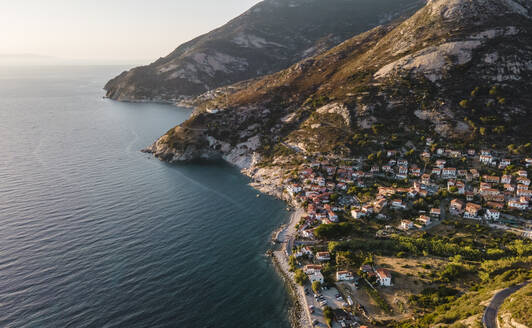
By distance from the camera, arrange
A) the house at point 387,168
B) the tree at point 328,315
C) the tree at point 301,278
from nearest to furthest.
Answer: the tree at point 328,315 → the tree at point 301,278 → the house at point 387,168

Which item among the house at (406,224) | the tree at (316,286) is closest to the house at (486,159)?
the house at (406,224)

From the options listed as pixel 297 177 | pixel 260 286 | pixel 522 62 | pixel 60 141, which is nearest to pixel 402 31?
pixel 522 62

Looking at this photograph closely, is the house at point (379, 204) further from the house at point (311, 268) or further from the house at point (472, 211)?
the house at point (311, 268)

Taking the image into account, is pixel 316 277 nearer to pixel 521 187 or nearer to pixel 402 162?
pixel 402 162

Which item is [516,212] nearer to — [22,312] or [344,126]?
[344,126]

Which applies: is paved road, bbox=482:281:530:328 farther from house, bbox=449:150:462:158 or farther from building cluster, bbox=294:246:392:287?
house, bbox=449:150:462:158

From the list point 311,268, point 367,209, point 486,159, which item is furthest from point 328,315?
point 486,159

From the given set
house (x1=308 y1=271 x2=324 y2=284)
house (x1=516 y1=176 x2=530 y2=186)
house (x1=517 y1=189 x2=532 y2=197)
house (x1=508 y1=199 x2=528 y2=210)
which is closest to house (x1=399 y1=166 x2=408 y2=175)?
house (x1=508 y1=199 x2=528 y2=210)
